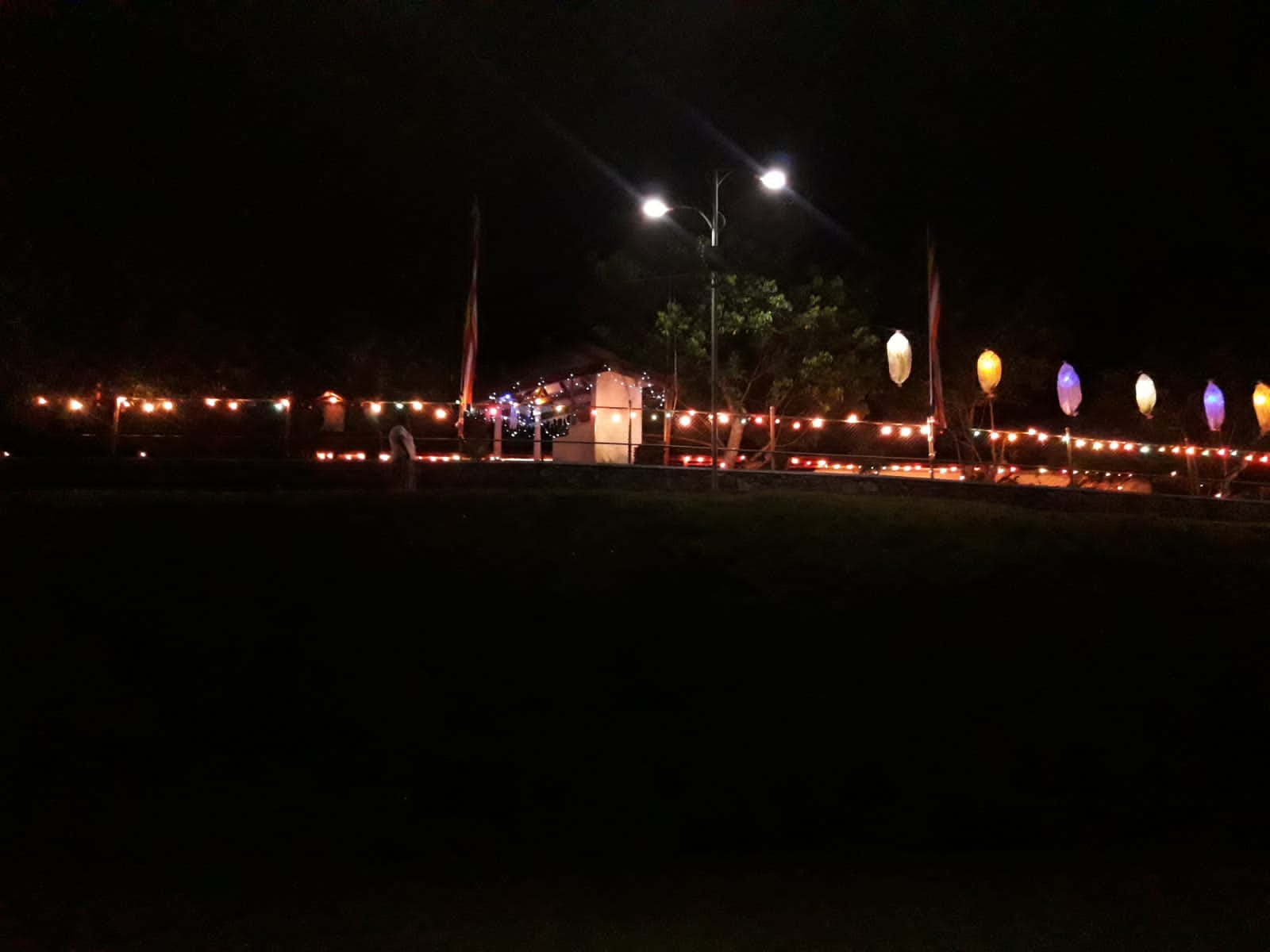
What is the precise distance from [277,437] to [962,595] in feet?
45.7

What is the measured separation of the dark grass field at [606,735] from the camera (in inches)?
246

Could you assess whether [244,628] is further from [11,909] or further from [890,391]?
[890,391]

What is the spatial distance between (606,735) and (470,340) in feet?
48.2

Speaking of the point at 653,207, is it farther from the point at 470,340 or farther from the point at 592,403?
the point at 592,403

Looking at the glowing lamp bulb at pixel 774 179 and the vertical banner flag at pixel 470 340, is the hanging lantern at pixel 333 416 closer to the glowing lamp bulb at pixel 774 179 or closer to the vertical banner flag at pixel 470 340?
the vertical banner flag at pixel 470 340

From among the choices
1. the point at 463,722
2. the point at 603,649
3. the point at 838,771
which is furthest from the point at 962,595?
the point at 463,722

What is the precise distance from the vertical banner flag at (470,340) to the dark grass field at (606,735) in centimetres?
780

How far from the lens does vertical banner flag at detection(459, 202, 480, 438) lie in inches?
795

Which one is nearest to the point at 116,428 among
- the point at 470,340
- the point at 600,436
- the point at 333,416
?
the point at 333,416

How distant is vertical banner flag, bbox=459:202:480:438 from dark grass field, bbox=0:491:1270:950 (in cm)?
780

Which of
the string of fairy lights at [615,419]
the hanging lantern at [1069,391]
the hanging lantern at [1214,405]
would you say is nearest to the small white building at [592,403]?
the string of fairy lights at [615,419]

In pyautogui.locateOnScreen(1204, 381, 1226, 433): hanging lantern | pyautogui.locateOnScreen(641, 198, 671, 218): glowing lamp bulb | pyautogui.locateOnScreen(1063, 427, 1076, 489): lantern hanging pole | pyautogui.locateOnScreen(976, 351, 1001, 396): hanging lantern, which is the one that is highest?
pyautogui.locateOnScreen(641, 198, 671, 218): glowing lamp bulb

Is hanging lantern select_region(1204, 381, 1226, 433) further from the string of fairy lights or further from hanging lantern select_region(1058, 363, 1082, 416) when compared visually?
hanging lantern select_region(1058, 363, 1082, 416)

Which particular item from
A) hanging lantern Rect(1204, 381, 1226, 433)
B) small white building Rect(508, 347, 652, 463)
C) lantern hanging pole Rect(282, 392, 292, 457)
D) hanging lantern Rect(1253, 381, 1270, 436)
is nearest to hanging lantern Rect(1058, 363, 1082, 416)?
hanging lantern Rect(1204, 381, 1226, 433)
